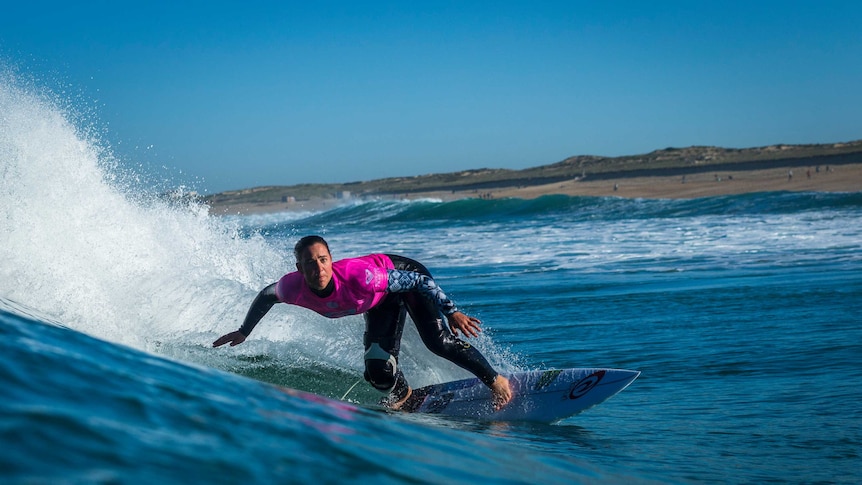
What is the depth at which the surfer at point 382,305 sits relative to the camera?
17.1ft

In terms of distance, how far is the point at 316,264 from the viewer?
4996 mm

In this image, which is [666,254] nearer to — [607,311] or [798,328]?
[607,311]

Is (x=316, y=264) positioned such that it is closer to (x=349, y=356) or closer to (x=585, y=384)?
(x=585, y=384)

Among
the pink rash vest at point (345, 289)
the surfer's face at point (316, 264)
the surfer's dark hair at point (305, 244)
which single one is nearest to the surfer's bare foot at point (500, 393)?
the pink rash vest at point (345, 289)

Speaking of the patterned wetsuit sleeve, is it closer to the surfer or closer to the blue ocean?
the surfer

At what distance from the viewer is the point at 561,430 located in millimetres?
5340

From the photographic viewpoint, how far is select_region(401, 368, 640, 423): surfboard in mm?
5582

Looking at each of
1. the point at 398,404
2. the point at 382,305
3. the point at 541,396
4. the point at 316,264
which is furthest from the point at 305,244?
the point at 541,396

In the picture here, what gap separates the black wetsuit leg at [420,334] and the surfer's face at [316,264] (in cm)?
75

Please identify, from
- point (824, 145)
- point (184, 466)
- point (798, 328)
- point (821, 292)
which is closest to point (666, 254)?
point (821, 292)

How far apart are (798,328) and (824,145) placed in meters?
108

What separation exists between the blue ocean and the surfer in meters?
0.49

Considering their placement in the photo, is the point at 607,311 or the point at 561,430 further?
the point at 607,311

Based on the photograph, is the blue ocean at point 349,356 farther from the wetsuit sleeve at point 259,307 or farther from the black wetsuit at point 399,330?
the wetsuit sleeve at point 259,307
